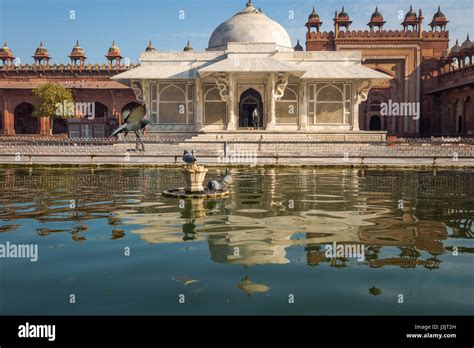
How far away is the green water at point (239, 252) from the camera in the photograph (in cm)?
377

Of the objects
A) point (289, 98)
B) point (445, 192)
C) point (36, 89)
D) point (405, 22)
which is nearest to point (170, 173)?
point (445, 192)

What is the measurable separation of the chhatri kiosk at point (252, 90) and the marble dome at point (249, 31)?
88.0 inches

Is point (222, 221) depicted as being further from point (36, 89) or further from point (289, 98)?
point (36, 89)

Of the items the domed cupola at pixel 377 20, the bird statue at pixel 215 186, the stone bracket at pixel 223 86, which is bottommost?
the bird statue at pixel 215 186

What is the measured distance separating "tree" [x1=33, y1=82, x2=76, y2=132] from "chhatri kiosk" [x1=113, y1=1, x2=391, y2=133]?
395 inches

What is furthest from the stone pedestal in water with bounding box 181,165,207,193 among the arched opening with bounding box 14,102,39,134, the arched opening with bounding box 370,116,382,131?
the arched opening with bounding box 14,102,39,134

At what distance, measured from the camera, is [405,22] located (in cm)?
3947

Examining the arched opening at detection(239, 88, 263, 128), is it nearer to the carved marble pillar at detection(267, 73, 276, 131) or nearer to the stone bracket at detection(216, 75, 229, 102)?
the stone bracket at detection(216, 75, 229, 102)

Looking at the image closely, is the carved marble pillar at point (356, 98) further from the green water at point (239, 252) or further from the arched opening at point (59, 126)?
the arched opening at point (59, 126)

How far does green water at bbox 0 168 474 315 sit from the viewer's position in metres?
3.77

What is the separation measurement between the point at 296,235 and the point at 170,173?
817 cm

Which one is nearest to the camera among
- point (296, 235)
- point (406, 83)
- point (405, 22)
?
point (296, 235)

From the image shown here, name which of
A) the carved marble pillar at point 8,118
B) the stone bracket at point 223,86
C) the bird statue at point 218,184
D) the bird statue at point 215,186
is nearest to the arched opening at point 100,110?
the carved marble pillar at point 8,118

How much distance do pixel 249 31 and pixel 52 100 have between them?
581 inches
